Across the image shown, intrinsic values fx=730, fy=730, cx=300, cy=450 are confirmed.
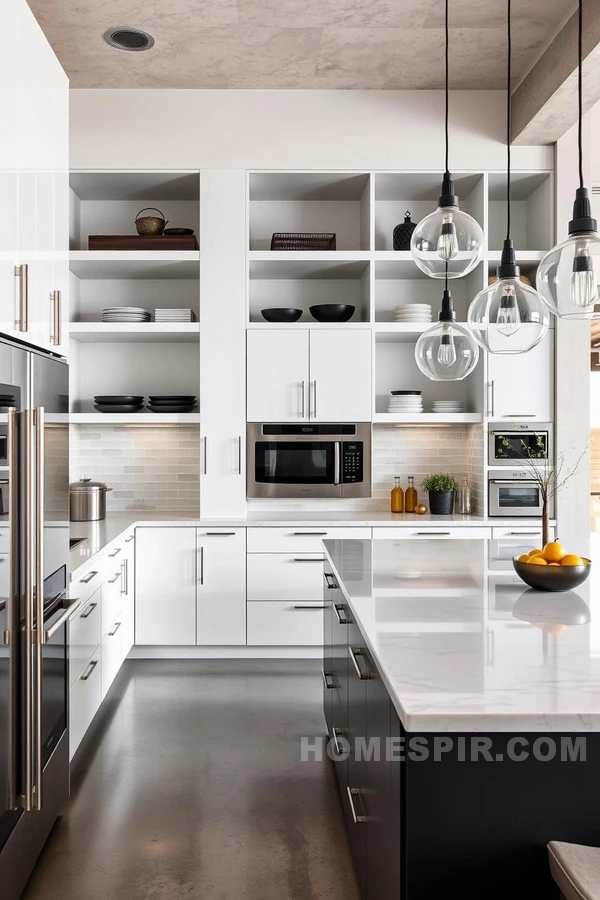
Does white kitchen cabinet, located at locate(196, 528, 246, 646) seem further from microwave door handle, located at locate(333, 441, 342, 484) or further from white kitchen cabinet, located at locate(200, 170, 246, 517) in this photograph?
microwave door handle, located at locate(333, 441, 342, 484)

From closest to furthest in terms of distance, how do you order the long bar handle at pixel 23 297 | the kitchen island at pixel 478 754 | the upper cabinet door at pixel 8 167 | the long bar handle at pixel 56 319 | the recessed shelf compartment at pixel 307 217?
the kitchen island at pixel 478 754, the upper cabinet door at pixel 8 167, the long bar handle at pixel 23 297, the long bar handle at pixel 56 319, the recessed shelf compartment at pixel 307 217

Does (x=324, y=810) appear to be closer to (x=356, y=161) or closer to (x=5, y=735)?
(x=5, y=735)

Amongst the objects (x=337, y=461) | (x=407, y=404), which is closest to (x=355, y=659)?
(x=337, y=461)

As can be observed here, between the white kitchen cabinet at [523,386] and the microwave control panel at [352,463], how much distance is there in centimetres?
85

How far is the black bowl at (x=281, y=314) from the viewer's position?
15.0 feet

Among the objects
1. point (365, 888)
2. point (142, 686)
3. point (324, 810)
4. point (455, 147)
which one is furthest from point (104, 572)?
point (455, 147)

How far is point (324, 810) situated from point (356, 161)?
3.59 m

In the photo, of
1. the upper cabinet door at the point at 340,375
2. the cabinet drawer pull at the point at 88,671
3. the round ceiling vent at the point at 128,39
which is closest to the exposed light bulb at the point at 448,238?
the cabinet drawer pull at the point at 88,671

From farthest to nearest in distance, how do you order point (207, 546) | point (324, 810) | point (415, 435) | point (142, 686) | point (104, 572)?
point (415, 435), point (207, 546), point (142, 686), point (104, 572), point (324, 810)

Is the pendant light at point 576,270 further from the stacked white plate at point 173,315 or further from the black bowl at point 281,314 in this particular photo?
the stacked white plate at point 173,315

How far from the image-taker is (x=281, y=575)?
14.5 ft

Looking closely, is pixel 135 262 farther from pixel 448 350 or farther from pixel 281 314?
pixel 448 350

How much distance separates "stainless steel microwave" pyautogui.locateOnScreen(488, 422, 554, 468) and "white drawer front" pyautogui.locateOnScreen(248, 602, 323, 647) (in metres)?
1.49

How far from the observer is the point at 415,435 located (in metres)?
5.07
